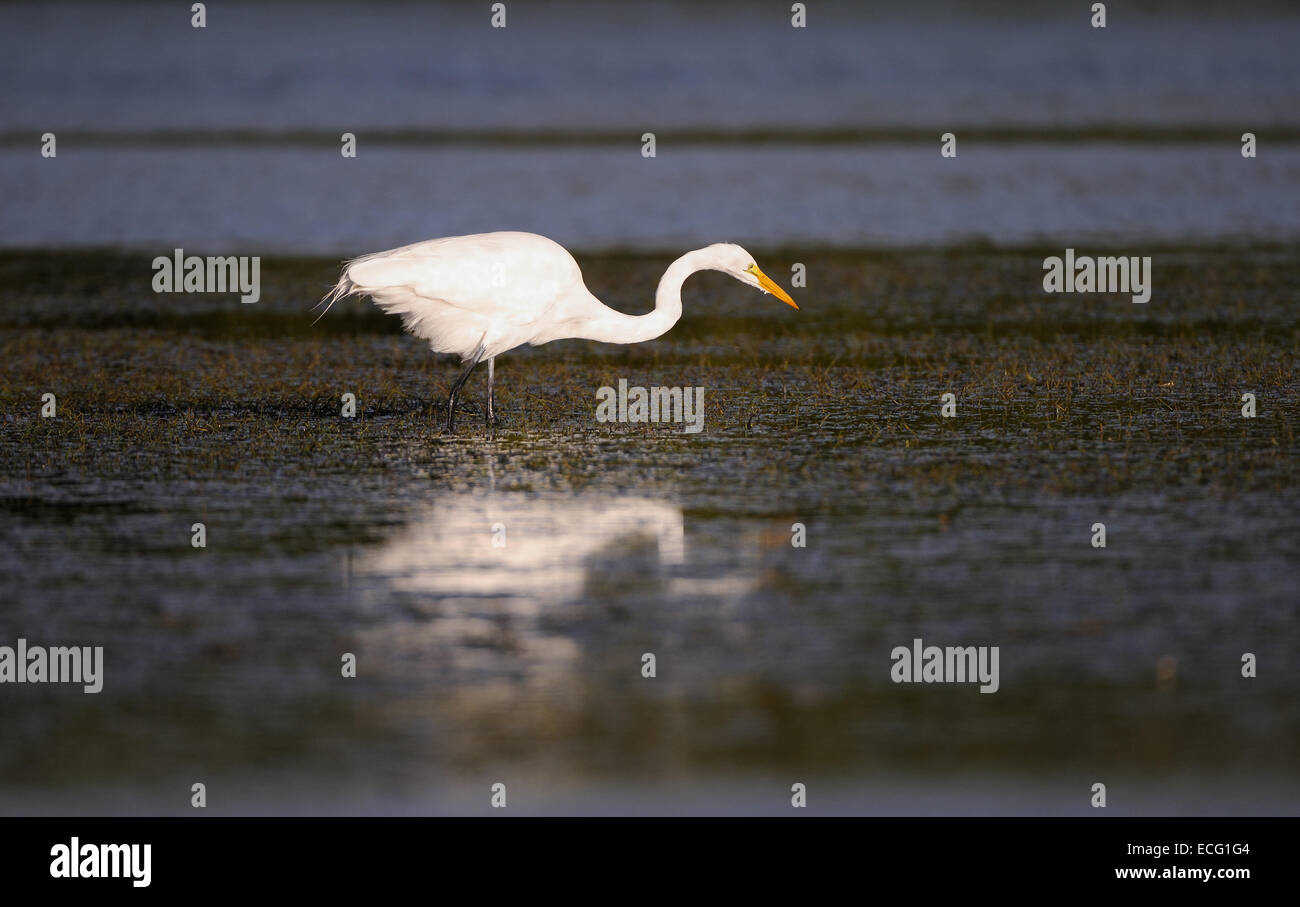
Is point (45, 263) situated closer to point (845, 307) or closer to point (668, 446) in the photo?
point (845, 307)

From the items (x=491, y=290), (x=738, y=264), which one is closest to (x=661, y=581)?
(x=491, y=290)

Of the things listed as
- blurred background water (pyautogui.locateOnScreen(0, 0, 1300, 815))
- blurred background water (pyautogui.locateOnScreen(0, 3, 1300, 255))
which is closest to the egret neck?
blurred background water (pyautogui.locateOnScreen(0, 0, 1300, 815))

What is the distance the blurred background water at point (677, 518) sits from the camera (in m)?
6.79

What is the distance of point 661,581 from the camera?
8.82 m

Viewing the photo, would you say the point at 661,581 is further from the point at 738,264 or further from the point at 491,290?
the point at 738,264

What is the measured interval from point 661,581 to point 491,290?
428 cm

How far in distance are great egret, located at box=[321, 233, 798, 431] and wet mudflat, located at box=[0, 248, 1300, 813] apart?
1.94ft

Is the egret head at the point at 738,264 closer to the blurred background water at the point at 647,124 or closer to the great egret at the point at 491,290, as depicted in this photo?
the great egret at the point at 491,290

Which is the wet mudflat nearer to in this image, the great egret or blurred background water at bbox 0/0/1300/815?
blurred background water at bbox 0/0/1300/815

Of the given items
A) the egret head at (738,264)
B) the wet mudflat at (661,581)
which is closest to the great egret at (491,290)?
the egret head at (738,264)

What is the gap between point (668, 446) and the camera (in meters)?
11.7

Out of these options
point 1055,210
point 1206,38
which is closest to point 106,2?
point 1206,38

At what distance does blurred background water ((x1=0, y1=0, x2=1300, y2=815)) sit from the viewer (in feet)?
22.3
